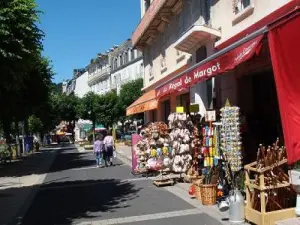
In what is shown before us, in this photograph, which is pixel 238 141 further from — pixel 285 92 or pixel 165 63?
pixel 165 63

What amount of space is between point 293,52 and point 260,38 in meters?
1.00

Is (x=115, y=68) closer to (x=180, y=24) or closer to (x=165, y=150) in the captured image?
(x=180, y=24)

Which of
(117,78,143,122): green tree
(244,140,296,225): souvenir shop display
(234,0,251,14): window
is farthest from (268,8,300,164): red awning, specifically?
(117,78,143,122): green tree

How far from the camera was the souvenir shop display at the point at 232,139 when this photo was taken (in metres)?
8.62

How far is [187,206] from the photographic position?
952 centimetres

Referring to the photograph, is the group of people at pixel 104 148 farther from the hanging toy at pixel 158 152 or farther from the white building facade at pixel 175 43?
the hanging toy at pixel 158 152

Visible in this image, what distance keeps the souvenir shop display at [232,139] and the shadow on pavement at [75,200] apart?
8.84ft

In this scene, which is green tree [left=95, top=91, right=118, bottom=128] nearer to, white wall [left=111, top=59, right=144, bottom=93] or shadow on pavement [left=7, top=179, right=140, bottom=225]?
white wall [left=111, top=59, right=144, bottom=93]

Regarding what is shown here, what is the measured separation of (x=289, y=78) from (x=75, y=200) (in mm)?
6858

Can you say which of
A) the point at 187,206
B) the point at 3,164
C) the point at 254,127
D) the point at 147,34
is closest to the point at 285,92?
the point at 187,206

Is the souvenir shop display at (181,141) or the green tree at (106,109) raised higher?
the green tree at (106,109)

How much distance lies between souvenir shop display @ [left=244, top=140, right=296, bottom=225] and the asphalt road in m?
0.95

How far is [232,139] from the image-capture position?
867 centimetres

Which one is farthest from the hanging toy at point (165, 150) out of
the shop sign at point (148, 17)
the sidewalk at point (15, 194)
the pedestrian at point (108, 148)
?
the shop sign at point (148, 17)
